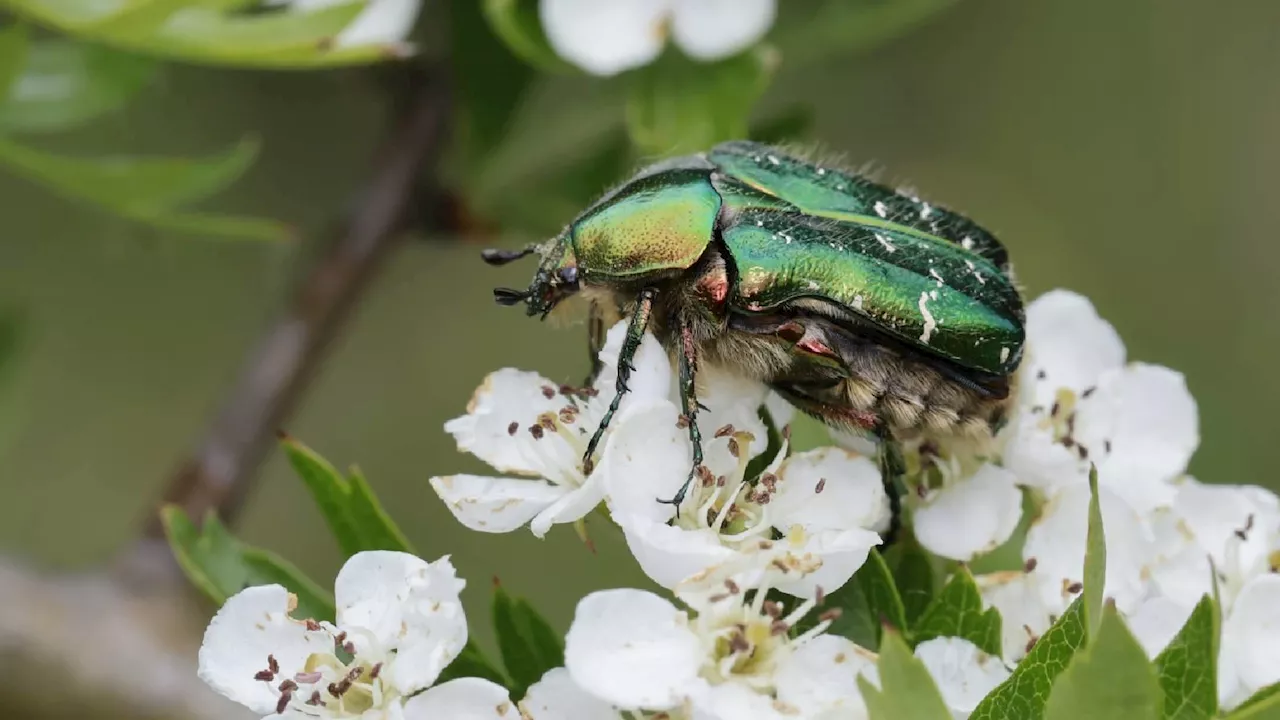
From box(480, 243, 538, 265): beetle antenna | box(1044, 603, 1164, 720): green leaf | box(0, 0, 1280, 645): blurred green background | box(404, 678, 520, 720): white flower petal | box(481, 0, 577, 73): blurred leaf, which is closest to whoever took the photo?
box(1044, 603, 1164, 720): green leaf

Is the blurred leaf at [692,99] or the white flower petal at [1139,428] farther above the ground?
the blurred leaf at [692,99]

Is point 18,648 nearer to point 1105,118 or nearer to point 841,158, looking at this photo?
point 841,158

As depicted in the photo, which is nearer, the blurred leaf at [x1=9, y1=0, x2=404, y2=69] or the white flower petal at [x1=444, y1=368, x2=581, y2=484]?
the white flower petal at [x1=444, y1=368, x2=581, y2=484]

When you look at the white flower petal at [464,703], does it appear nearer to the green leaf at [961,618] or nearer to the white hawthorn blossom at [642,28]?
the green leaf at [961,618]

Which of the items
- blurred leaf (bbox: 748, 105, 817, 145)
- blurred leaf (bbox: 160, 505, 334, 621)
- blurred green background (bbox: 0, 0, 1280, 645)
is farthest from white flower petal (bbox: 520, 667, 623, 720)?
blurred green background (bbox: 0, 0, 1280, 645)

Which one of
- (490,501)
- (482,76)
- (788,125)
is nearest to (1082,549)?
(490,501)

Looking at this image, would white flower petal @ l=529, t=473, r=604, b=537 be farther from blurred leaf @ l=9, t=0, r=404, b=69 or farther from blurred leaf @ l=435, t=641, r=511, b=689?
blurred leaf @ l=9, t=0, r=404, b=69

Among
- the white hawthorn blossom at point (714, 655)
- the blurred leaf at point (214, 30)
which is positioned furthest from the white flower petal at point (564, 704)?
the blurred leaf at point (214, 30)

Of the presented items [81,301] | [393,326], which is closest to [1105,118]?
[393,326]
